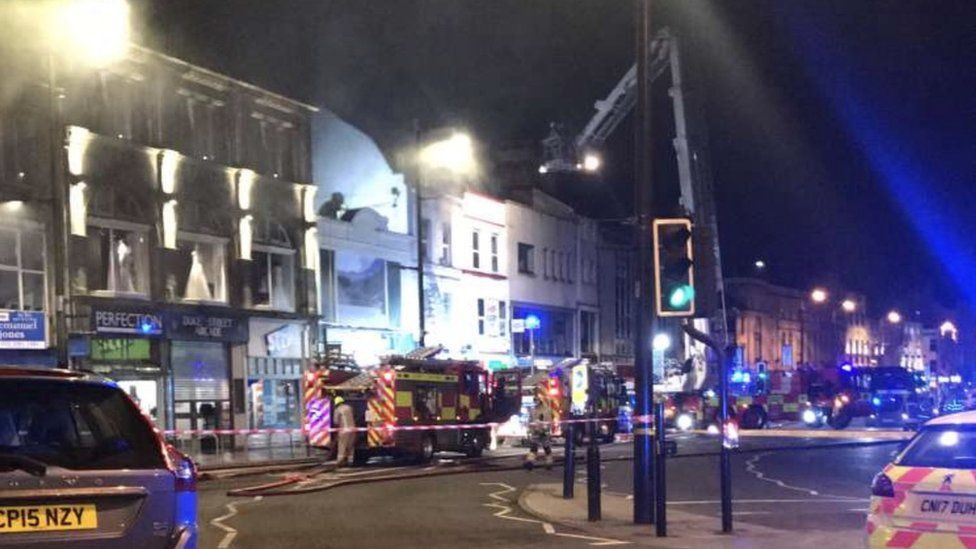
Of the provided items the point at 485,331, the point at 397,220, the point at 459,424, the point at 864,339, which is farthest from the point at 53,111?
the point at 864,339

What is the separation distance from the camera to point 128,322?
2980 centimetres

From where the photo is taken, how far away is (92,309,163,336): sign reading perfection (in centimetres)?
2911

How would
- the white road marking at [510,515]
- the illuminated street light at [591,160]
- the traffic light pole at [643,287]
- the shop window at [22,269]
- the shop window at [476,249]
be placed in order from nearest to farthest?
1. the white road marking at [510,515]
2. the traffic light pole at [643,287]
3. the shop window at [22,269]
4. the shop window at [476,249]
5. the illuminated street light at [591,160]

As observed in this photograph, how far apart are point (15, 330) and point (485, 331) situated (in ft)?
69.9

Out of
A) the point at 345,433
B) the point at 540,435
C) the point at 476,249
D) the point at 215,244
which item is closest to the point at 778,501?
the point at 540,435

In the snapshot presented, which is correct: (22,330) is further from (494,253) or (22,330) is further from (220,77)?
(494,253)

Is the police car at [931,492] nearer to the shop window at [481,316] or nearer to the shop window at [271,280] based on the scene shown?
the shop window at [271,280]

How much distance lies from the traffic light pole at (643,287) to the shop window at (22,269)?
63.6 ft

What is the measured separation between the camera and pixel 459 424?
93.7 ft

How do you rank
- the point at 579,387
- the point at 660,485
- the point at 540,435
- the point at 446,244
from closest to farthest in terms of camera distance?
the point at 660,485 → the point at 540,435 → the point at 579,387 → the point at 446,244

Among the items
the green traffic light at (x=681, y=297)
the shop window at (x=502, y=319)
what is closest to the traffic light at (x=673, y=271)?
the green traffic light at (x=681, y=297)

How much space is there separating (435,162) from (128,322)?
51.2ft

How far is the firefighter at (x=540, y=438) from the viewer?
24.3 m

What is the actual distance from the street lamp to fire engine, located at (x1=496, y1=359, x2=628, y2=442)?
3563 mm
